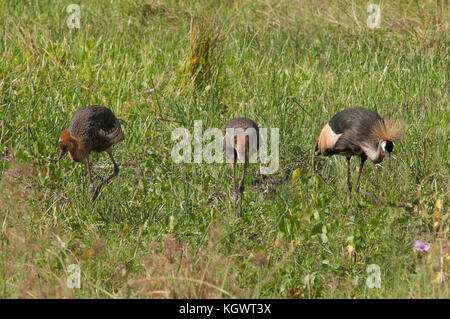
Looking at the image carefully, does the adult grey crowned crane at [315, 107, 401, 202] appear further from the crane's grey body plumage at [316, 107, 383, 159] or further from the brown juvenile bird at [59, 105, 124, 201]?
the brown juvenile bird at [59, 105, 124, 201]

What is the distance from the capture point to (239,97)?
6.16 m

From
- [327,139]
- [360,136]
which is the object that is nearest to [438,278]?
[360,136]

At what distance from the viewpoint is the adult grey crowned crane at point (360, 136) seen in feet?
14.6

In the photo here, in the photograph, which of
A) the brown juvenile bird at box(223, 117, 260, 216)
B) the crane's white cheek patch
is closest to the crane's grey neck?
the crane's white cheek patch

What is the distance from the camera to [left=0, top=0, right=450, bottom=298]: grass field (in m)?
3.55

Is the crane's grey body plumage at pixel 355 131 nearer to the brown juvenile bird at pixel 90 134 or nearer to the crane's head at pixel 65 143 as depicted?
the brown juvenile bird at pixel 90 134

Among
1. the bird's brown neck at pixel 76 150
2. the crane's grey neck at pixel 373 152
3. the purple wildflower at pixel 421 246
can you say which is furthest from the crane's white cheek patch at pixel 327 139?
the bird's brown neck at pixel 76 150

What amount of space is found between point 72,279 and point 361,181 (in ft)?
8.29

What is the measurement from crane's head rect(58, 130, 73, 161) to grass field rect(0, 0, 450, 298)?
238mm

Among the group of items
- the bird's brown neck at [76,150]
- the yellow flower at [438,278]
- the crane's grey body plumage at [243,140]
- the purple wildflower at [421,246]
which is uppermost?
the crane's grey body plumage at [243,140]

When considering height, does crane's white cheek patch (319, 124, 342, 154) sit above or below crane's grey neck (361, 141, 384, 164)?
above

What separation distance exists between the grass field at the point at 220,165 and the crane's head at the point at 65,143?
0.78 feet

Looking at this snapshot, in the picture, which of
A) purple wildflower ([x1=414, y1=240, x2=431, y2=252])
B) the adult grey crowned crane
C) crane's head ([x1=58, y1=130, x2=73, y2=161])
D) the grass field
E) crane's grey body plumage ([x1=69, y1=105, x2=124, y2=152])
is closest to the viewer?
the grass field
